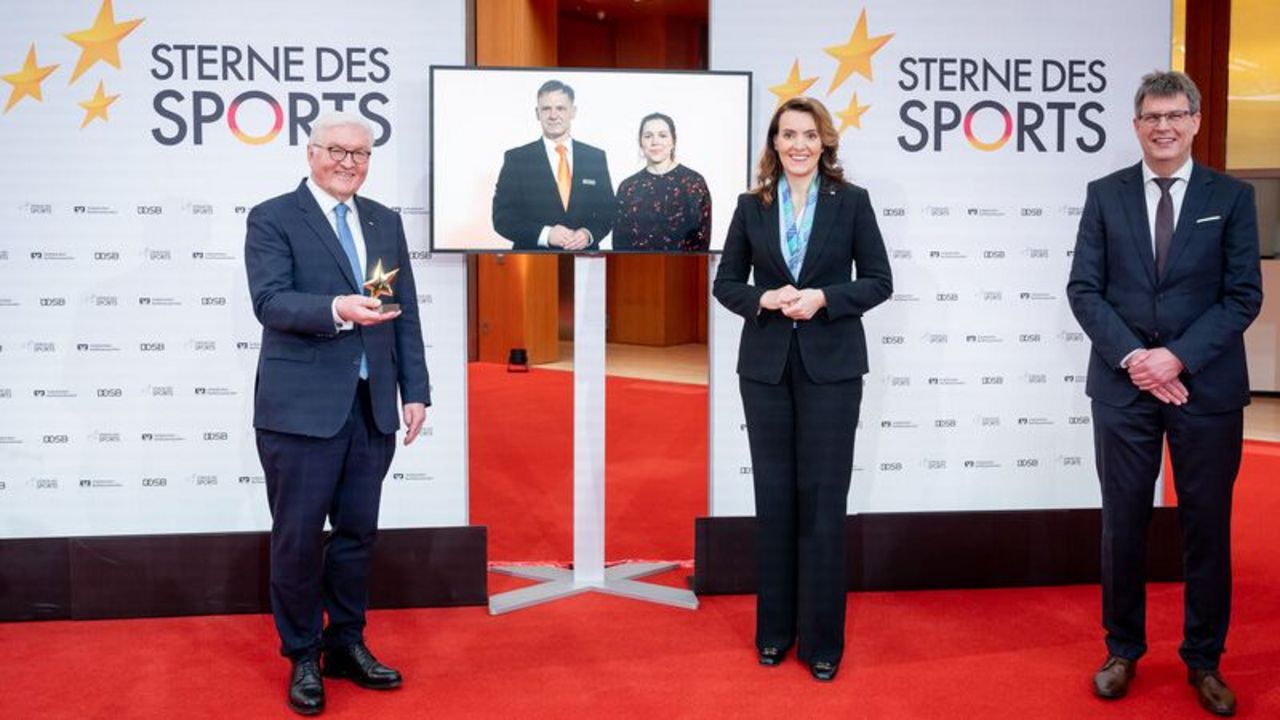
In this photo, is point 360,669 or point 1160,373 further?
point 360,669

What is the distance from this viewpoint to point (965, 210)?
4594 mm

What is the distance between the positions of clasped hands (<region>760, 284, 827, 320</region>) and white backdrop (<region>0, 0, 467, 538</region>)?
51.7 inches

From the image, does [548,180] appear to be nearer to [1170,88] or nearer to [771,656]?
[771,656]

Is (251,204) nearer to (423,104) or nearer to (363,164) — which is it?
(423,104)

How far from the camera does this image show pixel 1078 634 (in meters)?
4.08

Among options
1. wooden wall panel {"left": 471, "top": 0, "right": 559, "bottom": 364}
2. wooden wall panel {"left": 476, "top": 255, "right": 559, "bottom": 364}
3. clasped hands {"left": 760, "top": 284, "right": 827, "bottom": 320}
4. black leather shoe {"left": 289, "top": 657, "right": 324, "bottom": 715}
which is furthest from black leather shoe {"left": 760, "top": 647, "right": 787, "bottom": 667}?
wooden wall panel {"left": 476, "top": 255, "right": 559, "bottom": 364}

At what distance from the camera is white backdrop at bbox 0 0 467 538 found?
415cm

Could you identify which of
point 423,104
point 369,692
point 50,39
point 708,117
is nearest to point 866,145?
point 708,117

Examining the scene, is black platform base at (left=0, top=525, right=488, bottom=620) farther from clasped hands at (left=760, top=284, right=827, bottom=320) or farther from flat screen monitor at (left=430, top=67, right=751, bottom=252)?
clasped hands at (left=760, top=284, right=827, bottom=320)

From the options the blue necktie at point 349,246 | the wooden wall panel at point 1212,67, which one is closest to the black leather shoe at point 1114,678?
the blue necktie at point 349,246

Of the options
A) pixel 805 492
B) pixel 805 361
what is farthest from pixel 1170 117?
pixel 805 492

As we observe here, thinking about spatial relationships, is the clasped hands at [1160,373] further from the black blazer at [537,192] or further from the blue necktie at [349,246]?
the blue necktie at [349,246]

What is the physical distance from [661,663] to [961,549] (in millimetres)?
1479

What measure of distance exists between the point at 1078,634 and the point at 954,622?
16.0 inches
